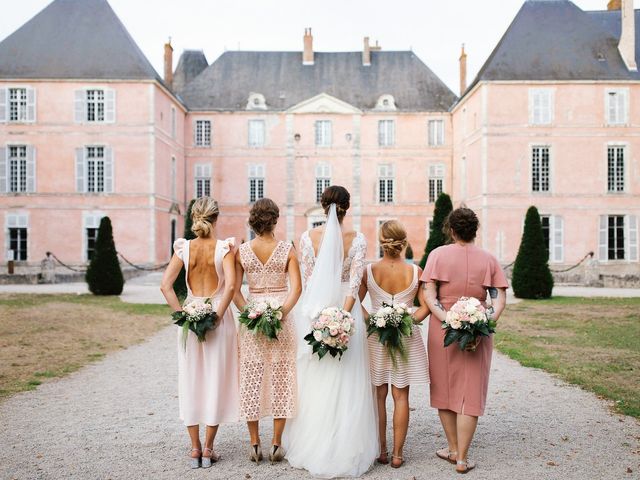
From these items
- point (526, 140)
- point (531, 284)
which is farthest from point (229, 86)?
point (531, 284)

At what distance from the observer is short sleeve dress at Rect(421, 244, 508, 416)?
14.4ft

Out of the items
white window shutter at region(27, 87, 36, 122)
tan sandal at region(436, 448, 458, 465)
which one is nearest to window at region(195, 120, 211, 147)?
white window shutter at region(27, 87, 36, 122)

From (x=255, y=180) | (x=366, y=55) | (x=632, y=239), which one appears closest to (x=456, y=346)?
(x=632, y=239)

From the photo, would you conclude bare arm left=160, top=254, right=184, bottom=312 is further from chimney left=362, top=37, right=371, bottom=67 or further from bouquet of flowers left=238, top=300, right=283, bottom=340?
chimney left=362, top=37, right=371, bottom=67

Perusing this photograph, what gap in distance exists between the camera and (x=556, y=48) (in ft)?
87.3

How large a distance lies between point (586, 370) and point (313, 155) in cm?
2587

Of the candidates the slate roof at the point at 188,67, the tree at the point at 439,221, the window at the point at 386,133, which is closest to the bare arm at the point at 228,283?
the tree at the point at 439,221

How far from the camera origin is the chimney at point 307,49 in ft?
112

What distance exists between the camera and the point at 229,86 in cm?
3325

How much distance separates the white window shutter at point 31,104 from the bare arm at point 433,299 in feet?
82.9

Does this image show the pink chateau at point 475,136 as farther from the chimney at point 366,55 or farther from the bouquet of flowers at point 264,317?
the bouquet of flowers at point 264,317

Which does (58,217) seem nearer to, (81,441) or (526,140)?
(526,140)

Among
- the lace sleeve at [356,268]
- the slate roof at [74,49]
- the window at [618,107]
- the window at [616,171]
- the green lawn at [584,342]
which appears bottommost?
the green lawn at [584,342]

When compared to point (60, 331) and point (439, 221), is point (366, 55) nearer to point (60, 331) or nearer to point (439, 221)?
point (439, 221)
